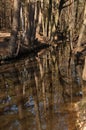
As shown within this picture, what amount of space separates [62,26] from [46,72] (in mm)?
23990

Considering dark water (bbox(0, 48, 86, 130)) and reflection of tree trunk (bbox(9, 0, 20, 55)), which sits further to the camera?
reflection of tree trunk (bbox(9, 0, 20, 55))

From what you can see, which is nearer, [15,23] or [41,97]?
[41,97]

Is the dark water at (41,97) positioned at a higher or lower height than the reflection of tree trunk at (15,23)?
lower

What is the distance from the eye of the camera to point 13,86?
12.6 meters

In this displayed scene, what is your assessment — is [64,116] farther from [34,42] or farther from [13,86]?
[34,42]

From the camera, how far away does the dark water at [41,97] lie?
8501 millimetres

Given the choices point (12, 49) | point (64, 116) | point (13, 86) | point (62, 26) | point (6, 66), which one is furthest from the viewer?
point (62, 26)

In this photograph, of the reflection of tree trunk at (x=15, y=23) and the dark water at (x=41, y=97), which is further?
the reflection of tree trunk at (x=15, y=23)

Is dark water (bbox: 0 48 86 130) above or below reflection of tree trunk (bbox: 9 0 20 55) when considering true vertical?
below

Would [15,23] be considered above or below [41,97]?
above

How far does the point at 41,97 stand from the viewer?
10.9m

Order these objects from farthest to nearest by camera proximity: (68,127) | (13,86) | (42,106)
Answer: (13,86) < (42,106) < (68,127)

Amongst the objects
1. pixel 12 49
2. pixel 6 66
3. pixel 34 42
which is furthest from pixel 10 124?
pixel 34 42

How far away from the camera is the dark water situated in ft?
27.9
